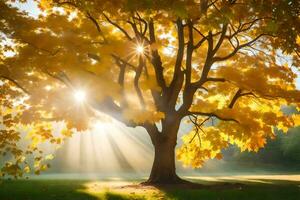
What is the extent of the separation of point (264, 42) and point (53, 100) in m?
10.9

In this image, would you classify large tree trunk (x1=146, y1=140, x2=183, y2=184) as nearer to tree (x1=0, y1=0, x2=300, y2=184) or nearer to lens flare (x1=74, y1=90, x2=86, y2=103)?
tree (x1=0, y1=0, x2=300, y2=184)

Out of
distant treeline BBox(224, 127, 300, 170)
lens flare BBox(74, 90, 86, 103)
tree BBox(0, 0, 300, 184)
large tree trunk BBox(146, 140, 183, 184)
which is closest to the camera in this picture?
tree BBox(0, 0, 300, 184)

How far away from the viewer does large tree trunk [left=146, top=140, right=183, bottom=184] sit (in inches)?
825

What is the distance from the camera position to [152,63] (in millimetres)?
20547

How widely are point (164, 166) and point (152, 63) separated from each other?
5398 millimetres

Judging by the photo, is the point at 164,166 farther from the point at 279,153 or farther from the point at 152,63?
the point at 279,153

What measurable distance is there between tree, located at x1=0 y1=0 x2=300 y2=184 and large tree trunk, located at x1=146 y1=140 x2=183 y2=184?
0.18 feet

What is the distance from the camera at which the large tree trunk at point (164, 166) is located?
68.7ft

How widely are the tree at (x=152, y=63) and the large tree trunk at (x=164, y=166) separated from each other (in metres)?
0.05

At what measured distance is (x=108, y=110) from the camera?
67.5ft

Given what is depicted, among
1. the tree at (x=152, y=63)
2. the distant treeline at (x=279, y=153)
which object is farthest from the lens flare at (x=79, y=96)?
the distant treeline at (x=279, y=153)

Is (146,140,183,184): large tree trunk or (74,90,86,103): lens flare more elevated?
(74,90,86,103): lens flare

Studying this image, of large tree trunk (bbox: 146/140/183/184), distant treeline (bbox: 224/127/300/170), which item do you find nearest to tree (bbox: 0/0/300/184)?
large tree trunk (bbox: 146/140/183/184)

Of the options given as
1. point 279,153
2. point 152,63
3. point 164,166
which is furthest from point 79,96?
point 279,153
